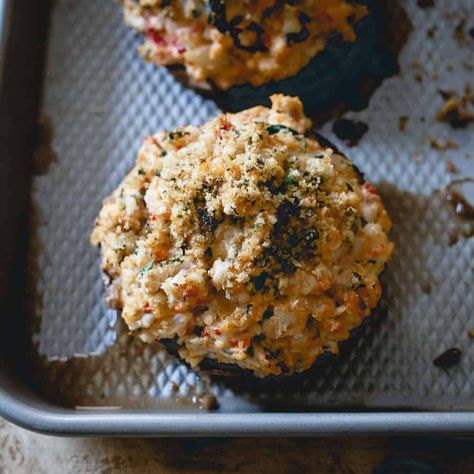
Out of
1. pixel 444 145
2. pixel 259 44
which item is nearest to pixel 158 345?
pixel 259 44

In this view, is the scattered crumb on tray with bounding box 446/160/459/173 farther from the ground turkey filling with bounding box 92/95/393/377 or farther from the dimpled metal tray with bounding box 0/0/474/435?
the ground turkey filling with bounding box 92/95/393/377

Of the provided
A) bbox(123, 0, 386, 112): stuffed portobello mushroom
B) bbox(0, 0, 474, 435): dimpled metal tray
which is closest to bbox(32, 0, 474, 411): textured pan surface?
bbox(0, 0, 474, 435): dimpled metal tray

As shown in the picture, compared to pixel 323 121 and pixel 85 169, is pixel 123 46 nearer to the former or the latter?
pixel 85 169

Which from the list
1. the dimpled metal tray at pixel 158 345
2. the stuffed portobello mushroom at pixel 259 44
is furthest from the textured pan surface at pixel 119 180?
the stuffed portobello mushroom at pixel 259 44

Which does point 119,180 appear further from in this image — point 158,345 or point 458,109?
point 458,109

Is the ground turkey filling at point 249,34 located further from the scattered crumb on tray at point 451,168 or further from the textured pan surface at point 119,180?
the scattered crumb on tray at point 451,168

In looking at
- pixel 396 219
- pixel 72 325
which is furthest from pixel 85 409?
pixel 396 219

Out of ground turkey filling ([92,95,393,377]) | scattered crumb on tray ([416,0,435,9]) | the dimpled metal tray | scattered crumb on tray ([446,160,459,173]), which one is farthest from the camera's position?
scattered crumb on tray ([416,0,435,9])
